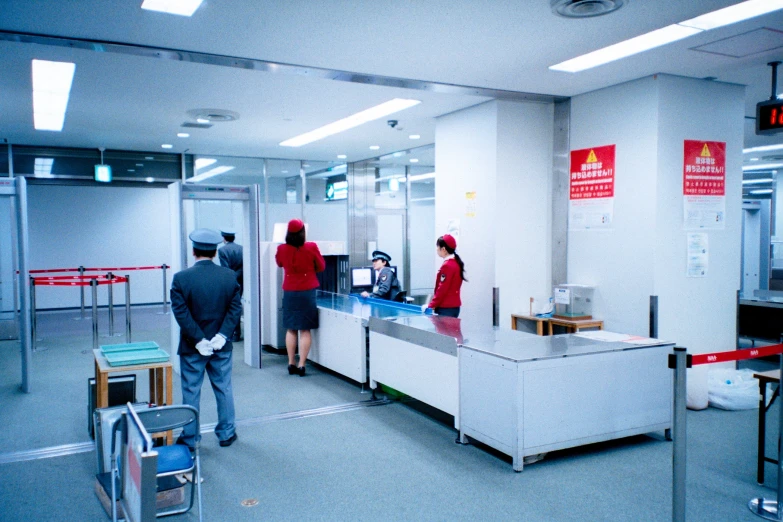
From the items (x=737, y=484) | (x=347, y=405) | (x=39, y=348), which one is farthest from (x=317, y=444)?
(x=39, y=348)

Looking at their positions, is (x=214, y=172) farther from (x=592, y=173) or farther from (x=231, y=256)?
(x=592, y=173)

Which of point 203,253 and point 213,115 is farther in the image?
point 213,115

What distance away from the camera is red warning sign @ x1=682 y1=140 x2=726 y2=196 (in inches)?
201

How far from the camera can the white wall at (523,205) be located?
229 inches

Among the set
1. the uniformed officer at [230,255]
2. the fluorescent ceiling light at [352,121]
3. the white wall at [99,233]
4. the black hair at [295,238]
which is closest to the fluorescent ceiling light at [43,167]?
the white wall at [99,233]

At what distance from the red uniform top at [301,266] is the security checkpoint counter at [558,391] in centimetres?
250

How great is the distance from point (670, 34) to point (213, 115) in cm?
463

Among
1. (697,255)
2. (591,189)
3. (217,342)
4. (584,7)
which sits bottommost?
(217,342)

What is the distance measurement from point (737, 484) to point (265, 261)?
5.34 metres

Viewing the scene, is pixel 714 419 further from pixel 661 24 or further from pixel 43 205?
pixel 43 205

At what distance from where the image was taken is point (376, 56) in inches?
173

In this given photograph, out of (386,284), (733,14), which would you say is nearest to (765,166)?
(386,284)

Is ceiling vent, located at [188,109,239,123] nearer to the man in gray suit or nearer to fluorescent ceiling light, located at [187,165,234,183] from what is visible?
the man in gray suit

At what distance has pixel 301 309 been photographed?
20.4 feet
